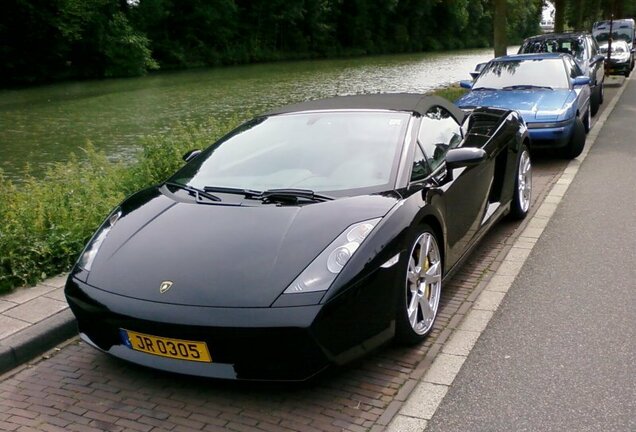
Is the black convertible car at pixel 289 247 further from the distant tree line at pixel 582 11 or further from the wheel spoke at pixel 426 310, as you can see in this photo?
the distant tree line at pixel 582 11

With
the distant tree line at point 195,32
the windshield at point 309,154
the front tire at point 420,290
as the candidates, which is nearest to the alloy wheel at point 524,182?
the windshield at point 309,154

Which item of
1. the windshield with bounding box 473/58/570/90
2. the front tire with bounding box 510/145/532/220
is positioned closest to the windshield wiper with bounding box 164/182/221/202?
the front tire with bounding box 510/145/532/220

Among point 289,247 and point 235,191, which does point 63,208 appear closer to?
point 235,191

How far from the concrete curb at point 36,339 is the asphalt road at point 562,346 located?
2.35 m

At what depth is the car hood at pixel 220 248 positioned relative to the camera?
330 centimetres

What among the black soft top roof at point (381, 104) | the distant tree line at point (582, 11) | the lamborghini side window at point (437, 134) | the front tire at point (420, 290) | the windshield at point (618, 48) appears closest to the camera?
the front tire at point (420, 290)

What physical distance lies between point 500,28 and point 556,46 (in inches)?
144

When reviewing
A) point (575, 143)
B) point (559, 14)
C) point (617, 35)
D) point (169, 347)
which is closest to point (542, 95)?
point (575, 143)

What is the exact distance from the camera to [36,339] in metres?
4.07

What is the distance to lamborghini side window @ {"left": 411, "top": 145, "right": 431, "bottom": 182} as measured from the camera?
427cm

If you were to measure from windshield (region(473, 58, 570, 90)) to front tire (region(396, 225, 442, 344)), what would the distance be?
661 centimetres

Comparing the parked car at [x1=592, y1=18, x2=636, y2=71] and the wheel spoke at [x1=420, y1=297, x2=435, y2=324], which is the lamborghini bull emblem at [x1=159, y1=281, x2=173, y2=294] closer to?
the wheel spoke at [x1=420, y1=297, x2=435, y2=324]

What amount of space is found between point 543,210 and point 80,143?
12.5 meters

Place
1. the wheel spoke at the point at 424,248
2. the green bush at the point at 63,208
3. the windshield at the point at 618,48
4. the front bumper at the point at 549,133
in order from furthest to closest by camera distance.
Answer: the windshield at the point at 618,48
the front bumper at the point at 549,133
the green bush at the point at 63,208
the wheel spoke at the point at 424,248
